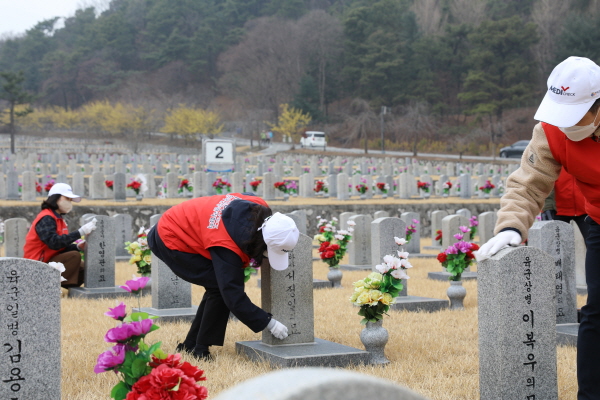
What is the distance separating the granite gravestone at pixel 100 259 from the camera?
8.27 metres

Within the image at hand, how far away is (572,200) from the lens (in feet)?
21.8

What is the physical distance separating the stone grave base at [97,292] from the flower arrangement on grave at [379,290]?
12.6 feet

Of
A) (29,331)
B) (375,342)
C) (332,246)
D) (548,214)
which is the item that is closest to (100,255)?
(332,246)

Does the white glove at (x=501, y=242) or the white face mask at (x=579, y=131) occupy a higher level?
the white face mask at (x=579, y=131)

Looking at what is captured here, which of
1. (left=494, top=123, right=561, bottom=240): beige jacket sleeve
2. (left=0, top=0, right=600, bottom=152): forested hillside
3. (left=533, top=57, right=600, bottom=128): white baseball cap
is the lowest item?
(left=494, top=123, right=561, bottom=240): beige jacket sleeve

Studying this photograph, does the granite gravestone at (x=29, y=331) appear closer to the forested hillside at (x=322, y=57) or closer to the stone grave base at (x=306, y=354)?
the stone grave base at (x=306, y=354)

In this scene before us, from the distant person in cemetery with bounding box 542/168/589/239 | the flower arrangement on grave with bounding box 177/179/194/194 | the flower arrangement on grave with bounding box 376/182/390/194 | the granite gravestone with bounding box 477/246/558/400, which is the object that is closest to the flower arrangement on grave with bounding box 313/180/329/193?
the flower arrangement on grave with bounding box 376/182/390/194

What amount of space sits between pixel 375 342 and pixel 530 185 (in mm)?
1974

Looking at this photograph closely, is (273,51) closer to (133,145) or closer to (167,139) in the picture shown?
(167,139)

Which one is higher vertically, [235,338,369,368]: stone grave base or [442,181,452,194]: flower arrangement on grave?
[442,181,452,194]: flower arrangement on grave

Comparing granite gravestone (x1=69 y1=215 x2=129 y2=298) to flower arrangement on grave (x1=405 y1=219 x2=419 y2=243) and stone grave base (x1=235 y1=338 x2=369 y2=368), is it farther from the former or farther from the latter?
flower arrangement on grave (x1=405 y1=219 x2=419 y2=243)

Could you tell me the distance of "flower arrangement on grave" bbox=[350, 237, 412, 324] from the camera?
5.13 metres

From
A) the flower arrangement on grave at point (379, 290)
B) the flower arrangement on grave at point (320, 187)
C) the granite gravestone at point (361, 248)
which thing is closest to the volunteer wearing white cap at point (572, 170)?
the flower arrangement on grave at point (379, 290)

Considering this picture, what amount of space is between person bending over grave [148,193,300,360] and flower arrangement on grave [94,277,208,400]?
5.09 feet
